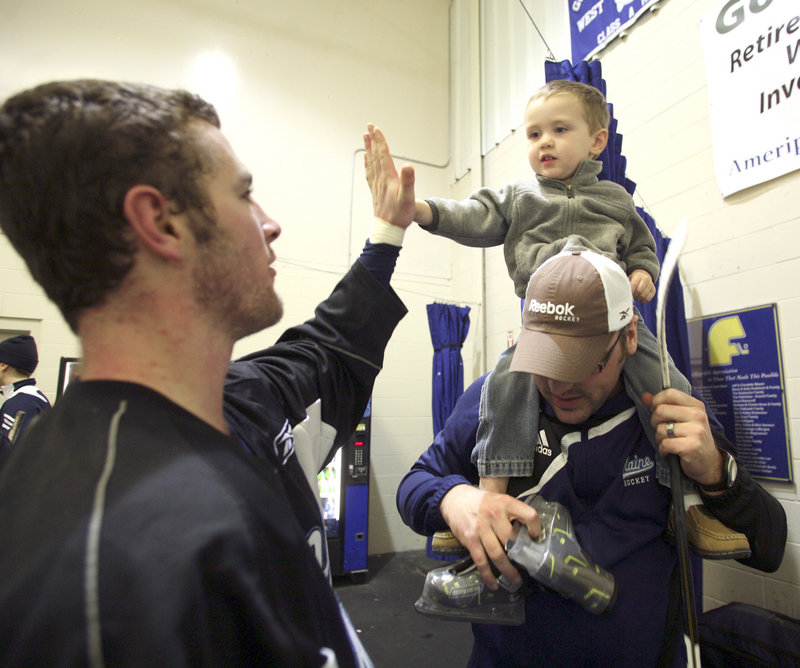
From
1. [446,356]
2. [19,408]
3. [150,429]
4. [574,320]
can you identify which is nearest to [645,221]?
[574,320]

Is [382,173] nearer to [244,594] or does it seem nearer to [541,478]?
[541,478]

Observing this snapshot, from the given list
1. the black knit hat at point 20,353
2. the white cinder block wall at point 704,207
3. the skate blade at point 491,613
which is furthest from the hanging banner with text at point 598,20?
the black knit hat at point 20,353

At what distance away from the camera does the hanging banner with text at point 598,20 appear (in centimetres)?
286

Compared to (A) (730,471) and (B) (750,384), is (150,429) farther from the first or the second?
(B) (750,384)

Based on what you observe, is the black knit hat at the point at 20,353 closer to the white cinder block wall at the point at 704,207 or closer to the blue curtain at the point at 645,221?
the blue curtain at the point at 645,221

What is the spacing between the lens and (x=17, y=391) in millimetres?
2963

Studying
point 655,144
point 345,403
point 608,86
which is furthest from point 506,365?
point 608,86

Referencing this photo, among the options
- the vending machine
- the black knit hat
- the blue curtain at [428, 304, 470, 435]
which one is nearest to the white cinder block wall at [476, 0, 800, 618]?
the blue curtain at [428, 304, 470, 435]

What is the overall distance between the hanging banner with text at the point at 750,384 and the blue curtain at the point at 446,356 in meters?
2.17

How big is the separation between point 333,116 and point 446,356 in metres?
2.81

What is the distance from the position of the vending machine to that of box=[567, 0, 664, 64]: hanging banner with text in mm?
3313

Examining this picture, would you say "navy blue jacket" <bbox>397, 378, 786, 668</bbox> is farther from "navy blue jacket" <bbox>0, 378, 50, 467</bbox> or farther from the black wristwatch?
"navy blue jacket" <bbox>0, 378, 50, 467</bbox>

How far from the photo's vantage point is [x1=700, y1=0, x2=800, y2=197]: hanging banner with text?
1.94 metres

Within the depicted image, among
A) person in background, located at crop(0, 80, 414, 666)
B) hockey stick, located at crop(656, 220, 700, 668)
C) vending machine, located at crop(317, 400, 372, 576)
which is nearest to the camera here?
Answer: person in background, located at crop(0, 80, 414, 666)
